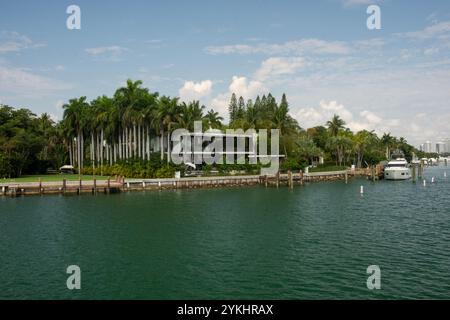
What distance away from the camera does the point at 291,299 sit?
1934 centimetres

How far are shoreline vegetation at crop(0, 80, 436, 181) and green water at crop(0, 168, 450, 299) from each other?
1332 inches

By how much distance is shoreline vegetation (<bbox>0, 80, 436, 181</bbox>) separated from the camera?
8094 centimetres

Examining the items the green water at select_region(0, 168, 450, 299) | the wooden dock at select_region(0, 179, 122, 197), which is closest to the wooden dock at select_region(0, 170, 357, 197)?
the wooden dock at select_region(0, 179, 122, 197)

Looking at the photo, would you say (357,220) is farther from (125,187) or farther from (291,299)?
(125,187)

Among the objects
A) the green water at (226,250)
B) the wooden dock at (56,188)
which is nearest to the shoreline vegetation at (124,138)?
the wooden dock at (56,188)

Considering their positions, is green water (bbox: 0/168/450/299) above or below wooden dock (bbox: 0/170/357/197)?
below

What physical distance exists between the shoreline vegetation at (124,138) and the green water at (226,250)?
111ft

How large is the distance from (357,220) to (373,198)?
1992 centimetres

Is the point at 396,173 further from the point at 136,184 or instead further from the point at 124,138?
the point at 124,138

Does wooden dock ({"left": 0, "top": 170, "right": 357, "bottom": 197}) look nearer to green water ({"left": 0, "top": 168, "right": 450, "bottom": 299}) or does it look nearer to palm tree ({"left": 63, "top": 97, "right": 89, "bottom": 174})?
green water ({"left": 0, "top": 168, "right": 450, "bottom": 299})

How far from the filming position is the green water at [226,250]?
20797 mm

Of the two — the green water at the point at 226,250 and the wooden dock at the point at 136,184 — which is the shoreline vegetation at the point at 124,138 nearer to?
the wooden dock at the point at 136,184

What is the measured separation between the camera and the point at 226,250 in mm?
27922

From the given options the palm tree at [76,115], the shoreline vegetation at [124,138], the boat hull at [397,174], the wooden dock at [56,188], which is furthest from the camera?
the palm tree at [76,115]
